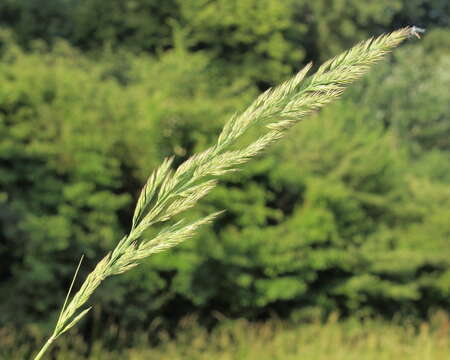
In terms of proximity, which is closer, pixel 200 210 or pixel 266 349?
pixel 266 349

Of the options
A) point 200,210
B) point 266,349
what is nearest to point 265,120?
point 266,349

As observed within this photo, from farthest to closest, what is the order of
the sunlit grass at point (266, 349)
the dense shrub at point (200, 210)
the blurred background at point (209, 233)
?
the dense shrub at point (200, 210) < the blurred background at point (209, 233) < the sunlit grass at point (266, 349)

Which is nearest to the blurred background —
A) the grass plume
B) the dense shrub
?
the dense shrub

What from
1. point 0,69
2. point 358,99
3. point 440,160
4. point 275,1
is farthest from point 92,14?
point 0,69

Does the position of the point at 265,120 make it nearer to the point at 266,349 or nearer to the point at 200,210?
the point at 266,349

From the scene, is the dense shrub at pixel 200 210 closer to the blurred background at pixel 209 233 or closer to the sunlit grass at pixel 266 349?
the blurred background at pixel 209 233

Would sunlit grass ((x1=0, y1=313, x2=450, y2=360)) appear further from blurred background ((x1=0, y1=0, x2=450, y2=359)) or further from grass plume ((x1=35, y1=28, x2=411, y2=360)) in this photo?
grass plume ((x1=35, y1=28, x2=411, y2=360))

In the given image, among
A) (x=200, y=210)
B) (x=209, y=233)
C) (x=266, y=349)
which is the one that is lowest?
(x=266, y=349)

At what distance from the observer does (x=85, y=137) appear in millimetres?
8430

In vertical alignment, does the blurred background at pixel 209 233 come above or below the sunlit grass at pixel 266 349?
above

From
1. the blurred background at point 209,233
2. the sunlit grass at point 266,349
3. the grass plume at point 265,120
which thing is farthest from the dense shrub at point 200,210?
the grass plume at point 265,120

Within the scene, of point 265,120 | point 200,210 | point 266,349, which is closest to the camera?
point 265,120

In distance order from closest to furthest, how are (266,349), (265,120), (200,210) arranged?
(265,120)
(266,349)
(200,210)

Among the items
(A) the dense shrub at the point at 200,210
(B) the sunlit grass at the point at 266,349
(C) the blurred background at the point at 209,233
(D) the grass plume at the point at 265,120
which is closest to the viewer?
(D) the grass plume at the point at 265,120
